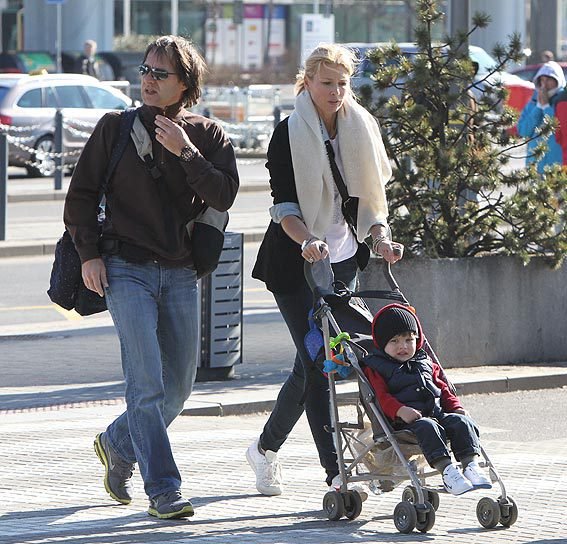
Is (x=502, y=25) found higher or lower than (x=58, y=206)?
higher

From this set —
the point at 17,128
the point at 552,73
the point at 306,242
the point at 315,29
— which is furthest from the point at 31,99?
the point at 306,242

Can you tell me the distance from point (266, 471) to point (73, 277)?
4.22 ft

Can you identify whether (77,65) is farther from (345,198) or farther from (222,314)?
(345,198)

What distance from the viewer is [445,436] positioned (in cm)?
604

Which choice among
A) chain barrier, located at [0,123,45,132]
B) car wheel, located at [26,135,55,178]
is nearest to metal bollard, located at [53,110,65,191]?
car wheel, located at [26,135,55,178]

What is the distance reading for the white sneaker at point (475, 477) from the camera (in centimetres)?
591

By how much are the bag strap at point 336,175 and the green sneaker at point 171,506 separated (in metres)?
1.44

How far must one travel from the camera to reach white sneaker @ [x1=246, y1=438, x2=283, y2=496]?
272 inches

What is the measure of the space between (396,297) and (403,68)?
4.08m

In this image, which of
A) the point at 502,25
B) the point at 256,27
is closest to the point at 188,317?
the point at 502,25

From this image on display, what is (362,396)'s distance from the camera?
6.22m

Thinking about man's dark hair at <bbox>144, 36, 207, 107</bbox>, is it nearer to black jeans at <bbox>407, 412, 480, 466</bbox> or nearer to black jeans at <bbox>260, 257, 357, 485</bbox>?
black jeans at <bbox>260, 257, 357, 485</bbox>

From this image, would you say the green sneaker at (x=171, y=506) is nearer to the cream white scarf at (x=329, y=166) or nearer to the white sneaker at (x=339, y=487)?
the white sneaker at (x=339, y=487)

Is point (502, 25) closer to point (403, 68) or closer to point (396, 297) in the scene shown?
point (403, 68)
